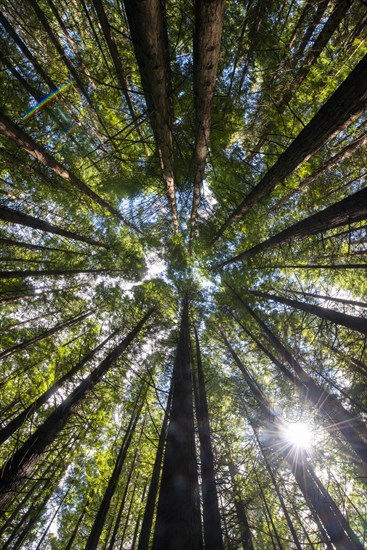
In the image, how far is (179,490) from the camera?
214cm

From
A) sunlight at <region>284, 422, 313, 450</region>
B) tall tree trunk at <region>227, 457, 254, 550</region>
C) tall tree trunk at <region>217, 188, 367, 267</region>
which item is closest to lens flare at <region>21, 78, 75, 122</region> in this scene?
tall tree trunk at <region>217, 188, 367, 267</region>

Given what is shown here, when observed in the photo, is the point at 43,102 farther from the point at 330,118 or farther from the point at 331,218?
the point at 331,218

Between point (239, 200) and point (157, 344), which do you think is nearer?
point (239, 200)

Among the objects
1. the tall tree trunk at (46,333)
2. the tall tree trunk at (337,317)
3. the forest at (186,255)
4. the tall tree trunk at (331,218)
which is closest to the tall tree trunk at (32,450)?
the forest at (186,255)

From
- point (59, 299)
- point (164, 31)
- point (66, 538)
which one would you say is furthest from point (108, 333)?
point (66, 538)

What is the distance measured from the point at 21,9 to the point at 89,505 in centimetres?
1897

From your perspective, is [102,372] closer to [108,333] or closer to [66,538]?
[108,333]

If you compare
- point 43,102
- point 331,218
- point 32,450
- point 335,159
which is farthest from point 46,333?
→ point 335,159

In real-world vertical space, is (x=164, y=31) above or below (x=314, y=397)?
below

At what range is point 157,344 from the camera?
11039 mm

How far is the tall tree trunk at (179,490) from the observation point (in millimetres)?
1782

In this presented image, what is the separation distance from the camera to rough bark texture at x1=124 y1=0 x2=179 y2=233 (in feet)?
9.00

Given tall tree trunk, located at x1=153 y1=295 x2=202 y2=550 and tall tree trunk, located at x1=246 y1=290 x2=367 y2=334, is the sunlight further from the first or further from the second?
tall tree trunk, located at x1=153 y1=295 x2=202 y2=550

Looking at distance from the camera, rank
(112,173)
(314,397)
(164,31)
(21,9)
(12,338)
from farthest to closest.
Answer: (12,338) → (112,173) → (314,397) → (21,9) → (164,31)
